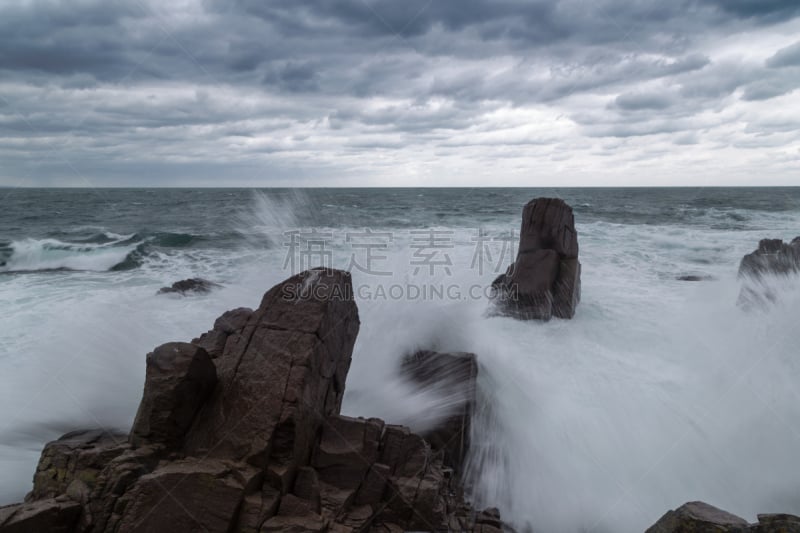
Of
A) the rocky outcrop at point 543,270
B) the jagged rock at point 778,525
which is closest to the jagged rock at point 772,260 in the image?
the rocky outcrop at point 543,270

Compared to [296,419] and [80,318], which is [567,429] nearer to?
[296,419]

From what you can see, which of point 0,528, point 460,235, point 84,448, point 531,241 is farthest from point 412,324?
point 460,235

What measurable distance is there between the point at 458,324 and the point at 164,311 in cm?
532

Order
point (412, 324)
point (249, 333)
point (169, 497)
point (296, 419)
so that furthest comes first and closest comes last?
point (412, 324) → point (249, 333) → point (296, 419) → point (169, 497)

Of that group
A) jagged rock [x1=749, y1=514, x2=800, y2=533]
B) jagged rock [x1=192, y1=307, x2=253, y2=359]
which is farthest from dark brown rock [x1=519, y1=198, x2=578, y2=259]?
jagged rock [x1=749, y1=514, x2=800, y2=533]

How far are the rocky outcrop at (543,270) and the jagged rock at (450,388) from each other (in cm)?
368

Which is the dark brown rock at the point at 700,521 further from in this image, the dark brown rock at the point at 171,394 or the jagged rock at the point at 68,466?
the jagged rock at the point at 68,466

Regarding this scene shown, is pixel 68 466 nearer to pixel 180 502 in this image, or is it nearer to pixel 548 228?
pixel 180 502

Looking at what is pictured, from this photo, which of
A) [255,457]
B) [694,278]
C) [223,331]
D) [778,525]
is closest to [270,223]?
[694,278]

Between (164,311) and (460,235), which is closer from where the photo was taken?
(164,311)

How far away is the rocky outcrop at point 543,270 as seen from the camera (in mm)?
9242

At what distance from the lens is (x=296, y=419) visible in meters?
3.61

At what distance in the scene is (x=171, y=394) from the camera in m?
3.57

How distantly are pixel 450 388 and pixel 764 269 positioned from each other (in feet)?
25.4
